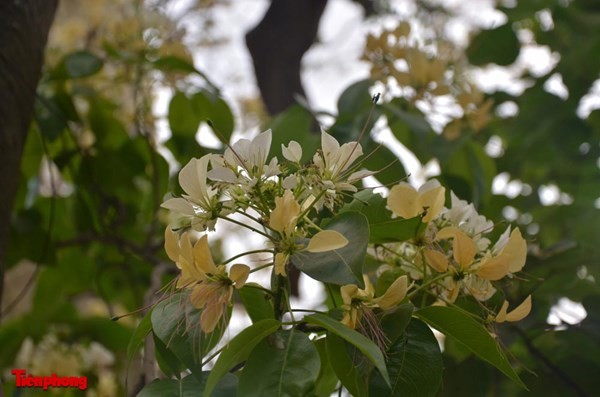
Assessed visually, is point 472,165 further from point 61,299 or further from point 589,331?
point 61,299

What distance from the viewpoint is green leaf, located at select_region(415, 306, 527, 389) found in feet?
1.25

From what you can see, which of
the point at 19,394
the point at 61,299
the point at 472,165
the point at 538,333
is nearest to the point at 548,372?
the point at 538,333

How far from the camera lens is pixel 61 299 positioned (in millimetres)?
914

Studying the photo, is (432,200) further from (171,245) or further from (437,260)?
(171,245)

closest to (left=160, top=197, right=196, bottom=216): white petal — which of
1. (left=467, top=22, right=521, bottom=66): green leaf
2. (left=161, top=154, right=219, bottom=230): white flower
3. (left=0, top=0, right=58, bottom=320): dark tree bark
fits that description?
(left=161, top=154, right=219, bottom=230): white flower

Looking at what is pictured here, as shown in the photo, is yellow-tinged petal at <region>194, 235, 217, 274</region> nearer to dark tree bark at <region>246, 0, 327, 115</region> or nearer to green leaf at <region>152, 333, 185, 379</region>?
green leaf at <region>152, 333, 185, 379</region>

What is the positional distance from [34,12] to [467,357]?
511mm

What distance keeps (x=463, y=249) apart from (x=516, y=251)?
29 millimetres

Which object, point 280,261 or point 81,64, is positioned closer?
point 280,261

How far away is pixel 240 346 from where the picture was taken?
1.19 ft

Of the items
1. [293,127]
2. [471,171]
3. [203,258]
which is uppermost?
[203,258]

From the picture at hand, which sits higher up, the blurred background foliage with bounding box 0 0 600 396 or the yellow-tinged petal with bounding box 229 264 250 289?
the yellow-tinged petal with bounding box 229 264 250 289

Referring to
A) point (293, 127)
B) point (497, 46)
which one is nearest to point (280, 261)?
point (293, 127)

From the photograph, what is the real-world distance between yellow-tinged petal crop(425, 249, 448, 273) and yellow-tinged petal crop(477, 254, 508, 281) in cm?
2
